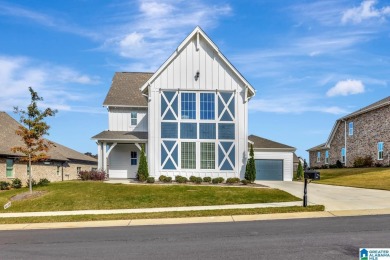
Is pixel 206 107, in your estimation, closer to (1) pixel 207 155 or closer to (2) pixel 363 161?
(1) pixel 207 155

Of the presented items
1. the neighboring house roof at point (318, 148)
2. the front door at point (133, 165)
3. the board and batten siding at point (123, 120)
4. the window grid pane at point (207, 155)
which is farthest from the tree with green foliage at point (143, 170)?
the neighboring house roof at point (318, 148)

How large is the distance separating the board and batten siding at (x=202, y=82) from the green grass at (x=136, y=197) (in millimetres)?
5827

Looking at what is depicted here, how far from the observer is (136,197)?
19.9 meters

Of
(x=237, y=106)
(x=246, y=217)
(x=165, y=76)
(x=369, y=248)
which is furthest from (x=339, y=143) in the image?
(x=369, y=248)

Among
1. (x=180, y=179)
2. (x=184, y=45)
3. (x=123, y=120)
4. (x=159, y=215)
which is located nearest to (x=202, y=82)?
(x=184, y=45)

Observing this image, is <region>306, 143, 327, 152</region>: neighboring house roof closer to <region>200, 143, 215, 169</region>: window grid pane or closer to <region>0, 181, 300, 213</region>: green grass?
<region>200, 143, 215, 169</region>: window grid pane

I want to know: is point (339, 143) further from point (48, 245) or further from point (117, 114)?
point (48, 245)

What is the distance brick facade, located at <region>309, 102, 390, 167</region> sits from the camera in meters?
37.4

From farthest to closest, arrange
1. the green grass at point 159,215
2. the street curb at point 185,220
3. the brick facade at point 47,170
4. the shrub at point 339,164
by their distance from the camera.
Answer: the shrub at point 339,164
the brick facade at point 47,170
the green grass at point 159,215
the street curb at point 185,220

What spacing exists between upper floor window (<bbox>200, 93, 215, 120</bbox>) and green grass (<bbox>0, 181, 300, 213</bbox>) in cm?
681

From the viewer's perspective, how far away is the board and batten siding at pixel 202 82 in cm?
2792

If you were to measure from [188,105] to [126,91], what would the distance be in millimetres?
8930

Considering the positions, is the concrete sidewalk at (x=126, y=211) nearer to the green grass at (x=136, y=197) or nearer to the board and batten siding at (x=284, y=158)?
the green grass at (x=136, y=197)

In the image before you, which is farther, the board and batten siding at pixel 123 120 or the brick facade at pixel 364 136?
the brick facade at pixel 364 136
